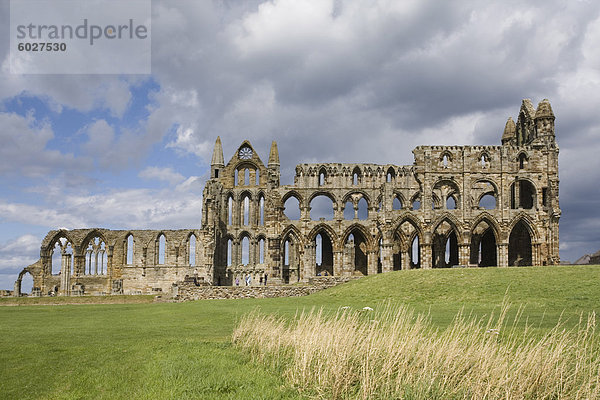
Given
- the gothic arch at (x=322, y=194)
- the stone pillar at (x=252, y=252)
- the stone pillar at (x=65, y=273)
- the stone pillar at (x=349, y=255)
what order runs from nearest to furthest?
the gothic arch at (x=322, y=194) < the stone pillar at (x=349, y=255) < the stone pillar at (x=65, y=273) < the stone pillar at (x=252, y=252)

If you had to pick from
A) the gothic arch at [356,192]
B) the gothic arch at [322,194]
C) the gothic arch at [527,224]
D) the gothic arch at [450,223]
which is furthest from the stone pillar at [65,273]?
the gothic arch at [527,224]

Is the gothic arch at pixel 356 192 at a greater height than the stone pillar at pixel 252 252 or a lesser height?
greater

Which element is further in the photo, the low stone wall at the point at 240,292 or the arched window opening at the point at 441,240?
the arched window opening at the point at 441,240

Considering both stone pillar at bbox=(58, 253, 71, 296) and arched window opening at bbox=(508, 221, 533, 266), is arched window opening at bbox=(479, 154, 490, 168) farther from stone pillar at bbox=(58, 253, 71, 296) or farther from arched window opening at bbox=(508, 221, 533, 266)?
stone pillar at bbox=(58, 253, 71, 296)

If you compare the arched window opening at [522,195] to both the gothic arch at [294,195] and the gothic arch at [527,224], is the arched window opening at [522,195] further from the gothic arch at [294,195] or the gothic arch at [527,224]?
the gothic arch at [294,195]

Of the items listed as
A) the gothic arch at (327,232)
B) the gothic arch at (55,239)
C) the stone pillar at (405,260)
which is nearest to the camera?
the stone pillar at (405,260)

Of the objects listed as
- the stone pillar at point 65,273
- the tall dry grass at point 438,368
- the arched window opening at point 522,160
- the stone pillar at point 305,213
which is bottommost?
the stone pillar at point 65,273

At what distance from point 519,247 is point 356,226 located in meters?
15.0

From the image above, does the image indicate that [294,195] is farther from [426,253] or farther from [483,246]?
[483,246]

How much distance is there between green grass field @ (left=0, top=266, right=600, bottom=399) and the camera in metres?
9.93

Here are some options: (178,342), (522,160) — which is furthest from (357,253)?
(178,342)

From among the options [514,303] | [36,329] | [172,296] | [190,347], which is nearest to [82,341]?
[190,347]

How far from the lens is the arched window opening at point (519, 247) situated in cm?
4919

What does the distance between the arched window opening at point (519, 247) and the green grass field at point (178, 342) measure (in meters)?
21.0
